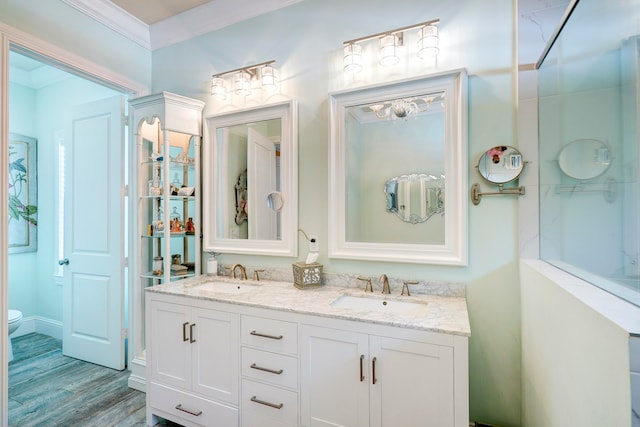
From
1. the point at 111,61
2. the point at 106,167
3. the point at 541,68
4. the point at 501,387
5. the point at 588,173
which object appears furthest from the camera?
the point at 106,167

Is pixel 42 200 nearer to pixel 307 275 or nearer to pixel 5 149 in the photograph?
pixel 5 149

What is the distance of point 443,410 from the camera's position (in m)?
1.30

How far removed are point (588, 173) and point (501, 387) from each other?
1.20 meters

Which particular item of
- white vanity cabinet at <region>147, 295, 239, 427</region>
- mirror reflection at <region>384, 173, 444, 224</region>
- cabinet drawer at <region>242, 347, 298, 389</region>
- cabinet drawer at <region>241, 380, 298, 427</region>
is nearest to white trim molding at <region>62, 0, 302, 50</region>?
mirror reflection at <region>384, 173, 444, 224</region>

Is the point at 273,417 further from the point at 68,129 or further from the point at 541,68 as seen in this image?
the point at 68,129

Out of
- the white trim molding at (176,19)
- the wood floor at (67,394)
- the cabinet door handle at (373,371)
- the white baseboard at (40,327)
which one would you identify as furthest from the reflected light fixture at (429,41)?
the white baseboard at (40,327)

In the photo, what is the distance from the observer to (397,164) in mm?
1932

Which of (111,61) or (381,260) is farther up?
(111,61)

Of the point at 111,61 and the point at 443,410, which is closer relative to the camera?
the point at 443,410

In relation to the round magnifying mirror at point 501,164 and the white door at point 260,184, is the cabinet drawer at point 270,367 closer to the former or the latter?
the white door at point 260,184

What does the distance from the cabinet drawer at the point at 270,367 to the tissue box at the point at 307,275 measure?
1.58ft

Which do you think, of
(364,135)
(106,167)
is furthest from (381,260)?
(106,167)

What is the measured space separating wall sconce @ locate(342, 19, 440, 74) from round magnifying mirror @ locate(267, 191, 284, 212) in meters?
0.94

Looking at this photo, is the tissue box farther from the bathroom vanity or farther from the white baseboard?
the white baseboard
